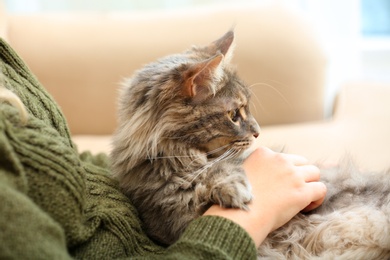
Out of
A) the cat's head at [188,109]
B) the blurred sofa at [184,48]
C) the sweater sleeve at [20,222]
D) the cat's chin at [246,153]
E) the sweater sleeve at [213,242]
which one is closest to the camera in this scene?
the sweater sleeve at [20,222]

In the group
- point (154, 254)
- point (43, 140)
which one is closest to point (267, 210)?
point (154, 254)

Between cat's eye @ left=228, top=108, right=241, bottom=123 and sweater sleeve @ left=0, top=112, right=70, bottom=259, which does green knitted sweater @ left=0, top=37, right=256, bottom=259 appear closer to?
sweater sleeve @ left=0, top=112, right=70, bottom=259

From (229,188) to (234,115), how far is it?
0.84ft

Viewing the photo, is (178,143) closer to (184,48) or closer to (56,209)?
(56,209)

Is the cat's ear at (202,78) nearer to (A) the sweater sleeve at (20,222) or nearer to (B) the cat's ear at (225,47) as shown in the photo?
(B) the cat's ear at (225,47)

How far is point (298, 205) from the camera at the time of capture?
112cm

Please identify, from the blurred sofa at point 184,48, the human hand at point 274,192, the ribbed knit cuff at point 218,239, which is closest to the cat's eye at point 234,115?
the human hand at point 274,192

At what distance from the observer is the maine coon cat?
109 centimetres

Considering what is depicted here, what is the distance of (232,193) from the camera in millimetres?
1030

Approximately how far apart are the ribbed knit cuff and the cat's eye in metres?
0.34

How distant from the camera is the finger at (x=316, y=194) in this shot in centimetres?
116

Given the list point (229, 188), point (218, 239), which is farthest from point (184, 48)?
point (218, 239)

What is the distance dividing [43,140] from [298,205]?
25.4 inches

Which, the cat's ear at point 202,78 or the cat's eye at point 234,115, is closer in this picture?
the cat's ear at point 202,78
